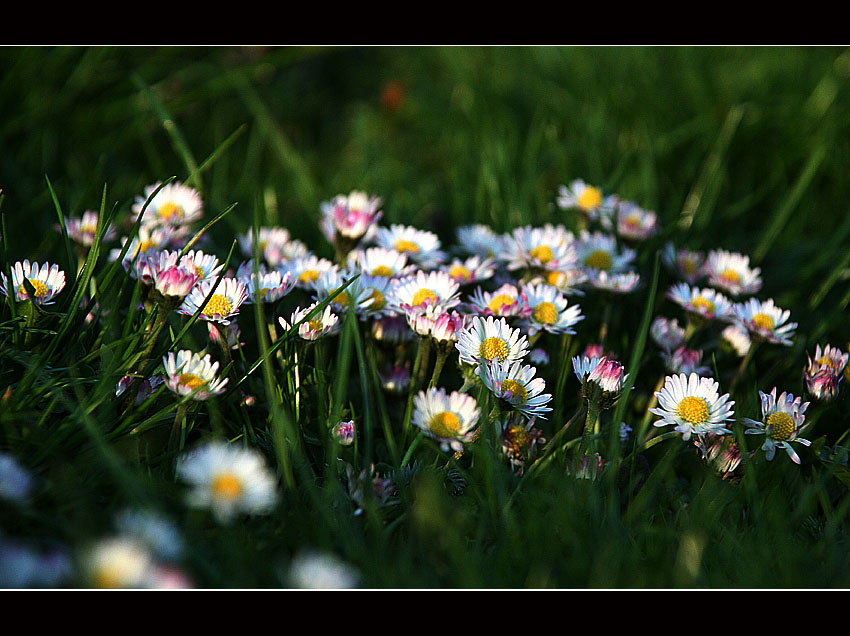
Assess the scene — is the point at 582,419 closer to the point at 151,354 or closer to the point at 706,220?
the point at 151,354

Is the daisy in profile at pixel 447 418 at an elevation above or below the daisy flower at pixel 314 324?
below

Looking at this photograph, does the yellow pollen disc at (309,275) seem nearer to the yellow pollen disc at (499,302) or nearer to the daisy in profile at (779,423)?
the yellow pollen disc at (499,302)

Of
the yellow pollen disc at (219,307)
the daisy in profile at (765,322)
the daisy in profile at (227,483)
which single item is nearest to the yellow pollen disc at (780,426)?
the daisy in profile at (765,322)

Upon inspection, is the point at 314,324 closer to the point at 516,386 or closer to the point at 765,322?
the point at 516,386

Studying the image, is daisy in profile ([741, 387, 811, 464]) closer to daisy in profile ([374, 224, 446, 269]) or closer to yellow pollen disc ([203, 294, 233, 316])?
daisy in profile ([374, 224, 446, 269])

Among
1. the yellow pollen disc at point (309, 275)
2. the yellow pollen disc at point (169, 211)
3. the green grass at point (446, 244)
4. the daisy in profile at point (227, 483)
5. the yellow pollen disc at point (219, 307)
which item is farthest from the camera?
the yellow pollen disc at point (169, 211)

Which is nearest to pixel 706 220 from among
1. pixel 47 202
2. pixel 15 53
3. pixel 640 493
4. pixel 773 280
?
pixel 773 280

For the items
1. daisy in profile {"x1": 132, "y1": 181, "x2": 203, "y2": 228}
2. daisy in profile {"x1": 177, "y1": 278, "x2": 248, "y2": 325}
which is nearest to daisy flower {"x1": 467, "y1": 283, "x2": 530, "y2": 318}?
daisy in profile {"x1": 177, "y1": 278, "x2": 248, "y2": 325}
